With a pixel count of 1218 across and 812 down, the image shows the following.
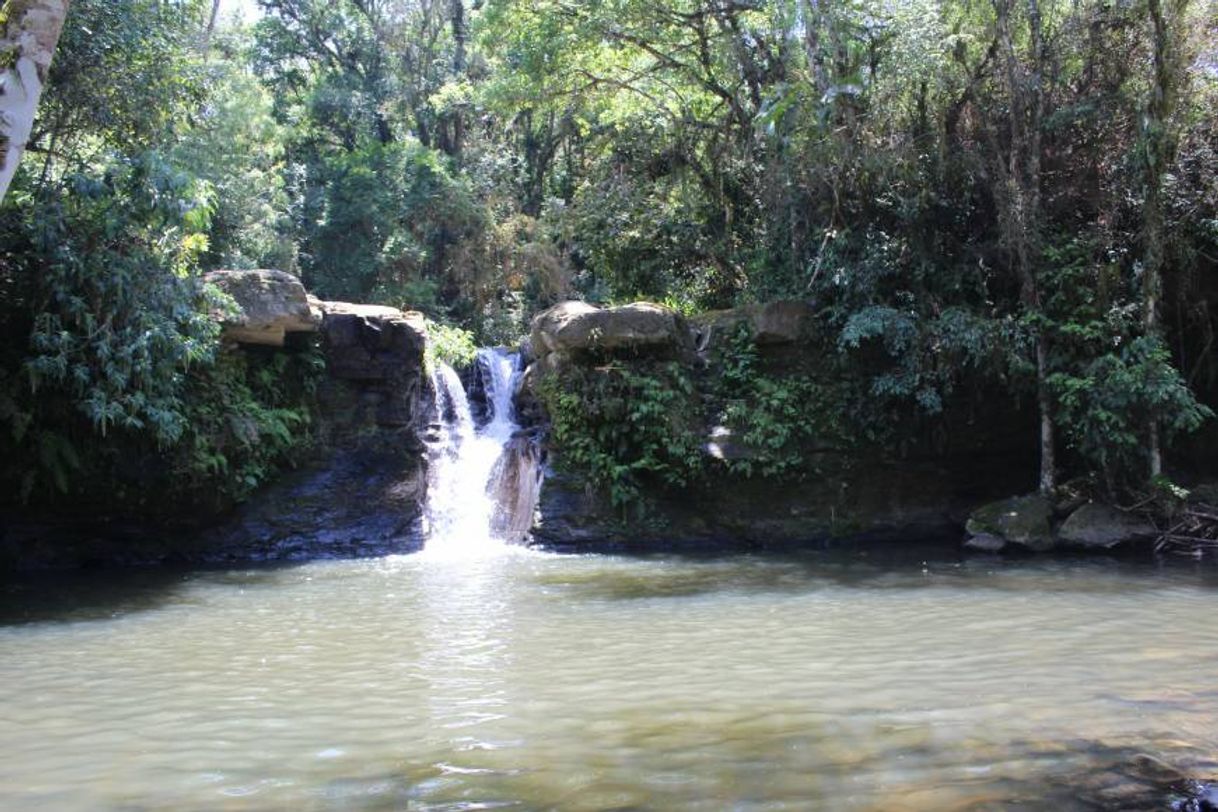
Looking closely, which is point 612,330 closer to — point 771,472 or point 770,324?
point 770,324

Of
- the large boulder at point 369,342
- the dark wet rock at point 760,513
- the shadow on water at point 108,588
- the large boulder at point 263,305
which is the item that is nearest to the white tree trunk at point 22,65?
the shadow on water at point 108,588

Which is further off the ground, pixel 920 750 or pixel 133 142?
pixel 133 142

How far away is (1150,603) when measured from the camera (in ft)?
29.5

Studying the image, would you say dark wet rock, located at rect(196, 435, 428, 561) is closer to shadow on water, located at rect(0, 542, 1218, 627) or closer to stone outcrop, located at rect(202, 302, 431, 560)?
stone outcrop, located at rect(202, 302, 431, 560)

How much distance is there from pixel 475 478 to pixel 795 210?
6.45 meters

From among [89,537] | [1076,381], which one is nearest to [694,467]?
[1076,381]

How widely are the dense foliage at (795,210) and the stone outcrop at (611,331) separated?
49 cm

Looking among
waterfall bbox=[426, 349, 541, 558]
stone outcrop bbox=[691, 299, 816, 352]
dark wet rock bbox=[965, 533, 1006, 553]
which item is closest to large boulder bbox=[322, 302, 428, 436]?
waterfall bbox=[426, 349, 541, 558]

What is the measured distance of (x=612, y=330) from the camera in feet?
48.7

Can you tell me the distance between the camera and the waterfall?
1484 centimetres

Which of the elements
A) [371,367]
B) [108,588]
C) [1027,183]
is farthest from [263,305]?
[1027,183]

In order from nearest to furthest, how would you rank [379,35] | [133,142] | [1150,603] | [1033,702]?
[1033,702] → [1150,603] → [133,142] → [379,35]

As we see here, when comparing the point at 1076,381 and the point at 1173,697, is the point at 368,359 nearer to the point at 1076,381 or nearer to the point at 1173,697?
the point at 1076,381

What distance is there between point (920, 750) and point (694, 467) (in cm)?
977
